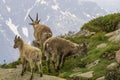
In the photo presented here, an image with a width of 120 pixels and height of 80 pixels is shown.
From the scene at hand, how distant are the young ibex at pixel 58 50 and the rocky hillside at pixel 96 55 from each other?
54 centimetres

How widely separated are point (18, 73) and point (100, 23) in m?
12.9

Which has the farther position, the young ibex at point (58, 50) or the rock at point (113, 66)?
the young ibex at point (58, 50)

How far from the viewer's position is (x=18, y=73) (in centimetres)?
2250

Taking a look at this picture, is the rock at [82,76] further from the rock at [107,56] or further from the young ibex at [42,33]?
the young ibex at [42,33]

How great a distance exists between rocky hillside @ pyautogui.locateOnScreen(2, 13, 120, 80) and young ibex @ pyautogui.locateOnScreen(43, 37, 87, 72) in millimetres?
543

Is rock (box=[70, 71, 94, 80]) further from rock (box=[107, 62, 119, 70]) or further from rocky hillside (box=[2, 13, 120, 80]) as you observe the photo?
rock (box=[107, 62, 119, 70])

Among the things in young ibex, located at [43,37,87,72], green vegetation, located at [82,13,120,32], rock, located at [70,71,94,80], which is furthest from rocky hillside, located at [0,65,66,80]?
green vegetation, located at [82,13,120,32]

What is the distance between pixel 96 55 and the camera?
1000 inches

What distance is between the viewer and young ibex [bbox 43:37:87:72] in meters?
25.7

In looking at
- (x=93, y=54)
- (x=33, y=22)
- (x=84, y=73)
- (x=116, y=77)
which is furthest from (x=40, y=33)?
(x=116, y=77)

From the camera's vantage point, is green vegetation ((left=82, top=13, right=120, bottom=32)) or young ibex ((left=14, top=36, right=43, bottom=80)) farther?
green vegetation ((left=82, top=13, right=120, bottom=32))

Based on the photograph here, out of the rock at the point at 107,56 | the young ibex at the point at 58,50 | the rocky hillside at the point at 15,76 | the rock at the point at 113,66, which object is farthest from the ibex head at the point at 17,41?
the rock at the point at 113,66

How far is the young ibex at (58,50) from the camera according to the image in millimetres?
25716

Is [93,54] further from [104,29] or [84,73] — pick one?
[104,29]
